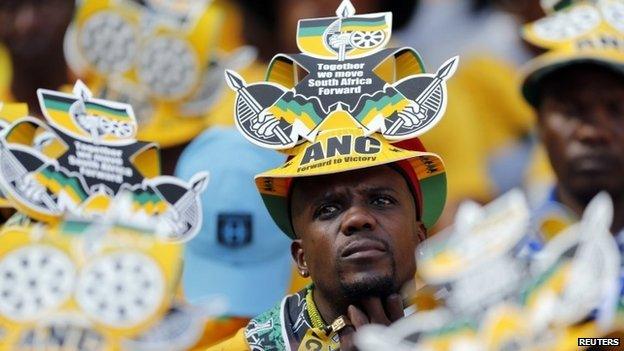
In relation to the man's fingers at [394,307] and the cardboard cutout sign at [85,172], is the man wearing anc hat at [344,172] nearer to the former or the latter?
the man's fingers at [394,307]

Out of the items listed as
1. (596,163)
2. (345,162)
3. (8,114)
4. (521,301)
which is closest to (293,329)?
(345,162)

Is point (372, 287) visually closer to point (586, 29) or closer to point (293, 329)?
point (293, 329)

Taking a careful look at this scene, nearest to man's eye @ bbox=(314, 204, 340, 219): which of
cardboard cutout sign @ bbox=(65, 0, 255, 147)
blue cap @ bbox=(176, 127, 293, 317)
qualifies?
blue cap @ bbox=(176, 127, 293, 317)

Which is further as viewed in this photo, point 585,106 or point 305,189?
point 585,106

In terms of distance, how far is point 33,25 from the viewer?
4977mm

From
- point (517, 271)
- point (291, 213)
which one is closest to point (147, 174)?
point (291, 213)

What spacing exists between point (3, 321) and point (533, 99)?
180cm

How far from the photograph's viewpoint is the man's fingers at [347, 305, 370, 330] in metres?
2.85

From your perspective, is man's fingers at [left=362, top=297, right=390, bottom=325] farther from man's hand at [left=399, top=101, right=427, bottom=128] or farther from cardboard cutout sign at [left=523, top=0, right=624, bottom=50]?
cardboard cutout sign at [left=523, top=0, right=624, bottom=50]

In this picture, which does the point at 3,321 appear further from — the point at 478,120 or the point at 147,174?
the point at 478,120

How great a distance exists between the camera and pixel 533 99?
4.37 metres

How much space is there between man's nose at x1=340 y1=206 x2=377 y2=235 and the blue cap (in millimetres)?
1593

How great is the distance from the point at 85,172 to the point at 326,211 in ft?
2.26

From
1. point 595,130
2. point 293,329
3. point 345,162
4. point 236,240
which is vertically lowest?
point 236,240
